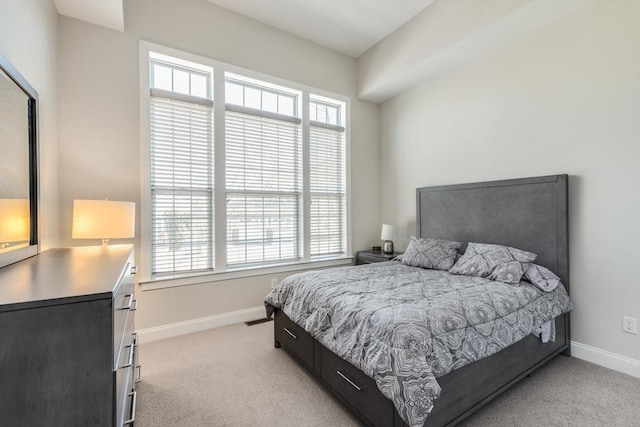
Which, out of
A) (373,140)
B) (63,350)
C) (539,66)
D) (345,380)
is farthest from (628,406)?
(373,140)

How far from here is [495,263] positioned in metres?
2.50

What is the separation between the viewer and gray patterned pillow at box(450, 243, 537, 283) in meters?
2.37

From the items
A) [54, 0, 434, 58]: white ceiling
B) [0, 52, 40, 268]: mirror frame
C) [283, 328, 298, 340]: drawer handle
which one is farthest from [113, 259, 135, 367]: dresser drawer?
[54, 0, 434, 58]: white ceiling

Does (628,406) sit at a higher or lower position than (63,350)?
lower

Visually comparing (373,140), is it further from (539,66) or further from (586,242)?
(586,242)

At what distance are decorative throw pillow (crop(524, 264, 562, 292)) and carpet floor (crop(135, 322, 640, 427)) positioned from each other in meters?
0.65

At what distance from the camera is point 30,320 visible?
77 cm

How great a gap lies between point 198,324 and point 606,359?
3665mm

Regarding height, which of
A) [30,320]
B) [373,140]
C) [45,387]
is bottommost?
[45,387]

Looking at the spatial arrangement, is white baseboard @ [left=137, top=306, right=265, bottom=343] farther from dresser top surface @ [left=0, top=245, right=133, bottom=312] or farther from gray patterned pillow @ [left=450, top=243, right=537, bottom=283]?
gray patterned pillow @ [left=450, top=243, right=537, bottom=283]

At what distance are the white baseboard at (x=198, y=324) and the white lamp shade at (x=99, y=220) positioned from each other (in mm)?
1192

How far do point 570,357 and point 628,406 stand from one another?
2.20ft

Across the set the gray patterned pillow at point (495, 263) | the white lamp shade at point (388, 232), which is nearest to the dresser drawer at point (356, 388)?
the gray patterned pillow at point (495, 263)

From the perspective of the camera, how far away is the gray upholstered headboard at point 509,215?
2.50 meters
